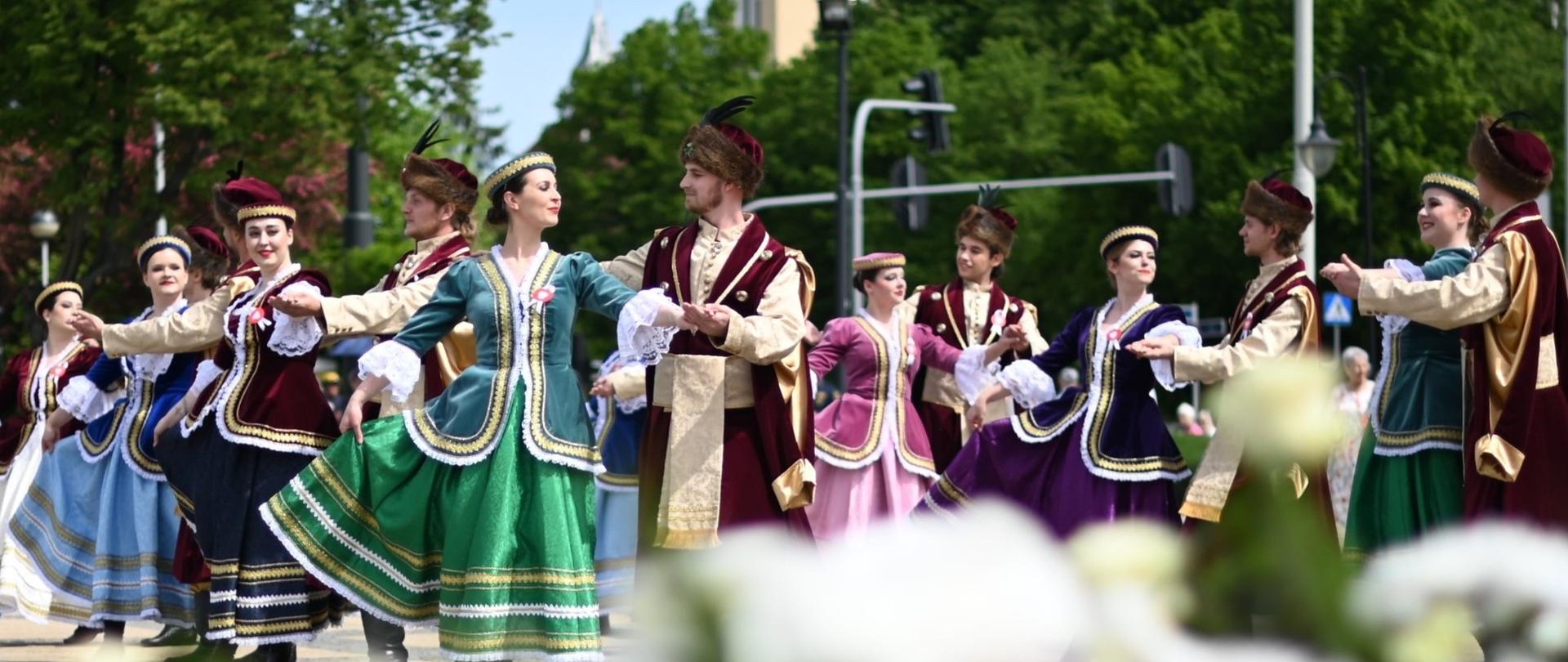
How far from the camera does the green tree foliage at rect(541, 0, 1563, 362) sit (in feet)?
120

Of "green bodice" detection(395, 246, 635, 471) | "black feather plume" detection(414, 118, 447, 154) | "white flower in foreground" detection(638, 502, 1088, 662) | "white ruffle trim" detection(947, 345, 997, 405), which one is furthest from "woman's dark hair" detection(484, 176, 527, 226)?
"white flower in foreground" detection(638, 502, 1088, 662)

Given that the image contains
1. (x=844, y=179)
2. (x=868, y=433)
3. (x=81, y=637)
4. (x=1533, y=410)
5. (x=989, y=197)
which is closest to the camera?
(x=1533, y=410)

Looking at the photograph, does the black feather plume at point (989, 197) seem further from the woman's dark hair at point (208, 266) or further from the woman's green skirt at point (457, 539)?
the woman's green skirt at point (457, 539)

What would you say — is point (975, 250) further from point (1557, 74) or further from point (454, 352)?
point (1557, 74)

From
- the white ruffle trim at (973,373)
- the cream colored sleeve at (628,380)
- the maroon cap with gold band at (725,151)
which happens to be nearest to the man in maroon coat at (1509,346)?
the maroon cap with gold band at (725,151)

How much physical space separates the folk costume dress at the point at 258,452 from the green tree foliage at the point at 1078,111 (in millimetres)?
28213

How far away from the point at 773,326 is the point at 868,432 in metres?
3.33

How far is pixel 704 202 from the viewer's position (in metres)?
7.16

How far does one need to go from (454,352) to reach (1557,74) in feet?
111

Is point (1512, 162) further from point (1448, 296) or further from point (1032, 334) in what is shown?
point (1032, 334)

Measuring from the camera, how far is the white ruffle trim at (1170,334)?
7.70 m

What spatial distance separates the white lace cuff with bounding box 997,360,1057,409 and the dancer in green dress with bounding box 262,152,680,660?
231cm

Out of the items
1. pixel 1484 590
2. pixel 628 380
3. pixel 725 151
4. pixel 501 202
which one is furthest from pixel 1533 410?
pixel 1484 590

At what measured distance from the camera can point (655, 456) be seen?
23.4 feet
